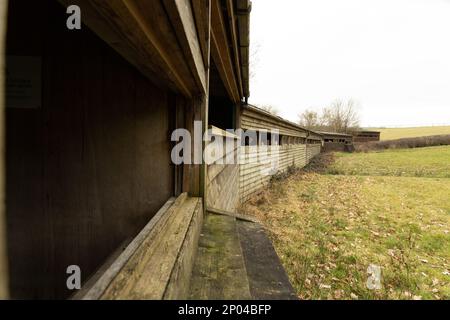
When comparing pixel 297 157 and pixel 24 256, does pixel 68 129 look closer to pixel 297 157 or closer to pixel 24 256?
pixel 24 256

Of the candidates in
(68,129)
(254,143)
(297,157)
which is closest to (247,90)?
(254,143)

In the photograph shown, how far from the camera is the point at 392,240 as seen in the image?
16.4ft

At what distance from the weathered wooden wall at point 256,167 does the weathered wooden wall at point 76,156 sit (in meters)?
5.29

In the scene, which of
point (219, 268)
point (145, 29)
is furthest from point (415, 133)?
point (145, 29)

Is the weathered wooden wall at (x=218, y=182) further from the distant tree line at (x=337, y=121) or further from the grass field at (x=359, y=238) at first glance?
the distant tree line at (x=337, y=121)

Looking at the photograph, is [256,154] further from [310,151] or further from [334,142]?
[334,142]

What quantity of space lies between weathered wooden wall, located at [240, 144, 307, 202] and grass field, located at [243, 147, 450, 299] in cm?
55

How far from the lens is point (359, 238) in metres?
5.04

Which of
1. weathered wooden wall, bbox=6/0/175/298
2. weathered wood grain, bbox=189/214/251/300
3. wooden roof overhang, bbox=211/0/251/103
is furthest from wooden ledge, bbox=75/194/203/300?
wooden roof overhang, bbox=211/0/251/103

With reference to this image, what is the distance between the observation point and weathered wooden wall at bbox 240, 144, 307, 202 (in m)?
7.59

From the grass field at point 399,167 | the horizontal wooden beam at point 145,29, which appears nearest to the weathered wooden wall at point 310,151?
the grass field at point 399,167

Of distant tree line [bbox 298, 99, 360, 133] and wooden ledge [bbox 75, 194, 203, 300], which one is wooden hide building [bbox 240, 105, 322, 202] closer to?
wooden ledge [bbox 75, 194, 203, 300]

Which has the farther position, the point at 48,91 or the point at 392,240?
the point at 392,240
